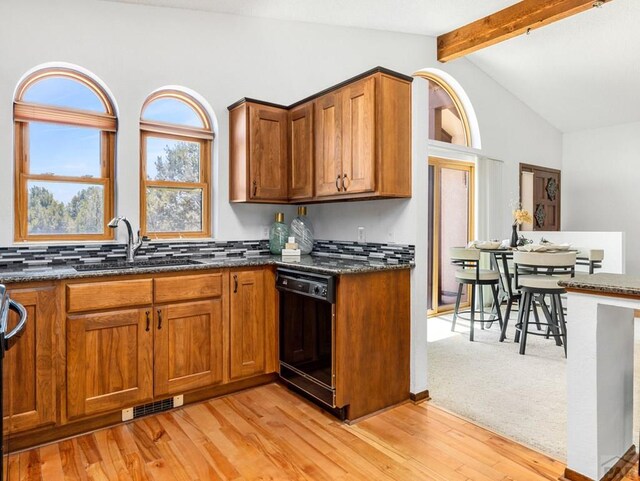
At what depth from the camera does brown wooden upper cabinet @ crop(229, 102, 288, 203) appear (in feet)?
11.1

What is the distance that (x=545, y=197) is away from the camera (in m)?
7.06

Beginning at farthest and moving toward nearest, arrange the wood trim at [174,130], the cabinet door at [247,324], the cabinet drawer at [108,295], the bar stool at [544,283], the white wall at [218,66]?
1. the bar stool at [544,283]
2. the wood trim at [174,130]
3. the cabinet door at [247,324]
4. the white wall at [218,66]
5. the cabinet drawer at [108,295]

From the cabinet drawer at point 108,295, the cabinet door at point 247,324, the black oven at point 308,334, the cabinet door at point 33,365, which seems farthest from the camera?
the cabinet door at point 247,324

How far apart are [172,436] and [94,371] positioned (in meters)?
0.59

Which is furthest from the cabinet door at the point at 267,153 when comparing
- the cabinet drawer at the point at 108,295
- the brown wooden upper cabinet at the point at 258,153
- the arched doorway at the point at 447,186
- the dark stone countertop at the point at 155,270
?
the arched doorway at the point at 447,186

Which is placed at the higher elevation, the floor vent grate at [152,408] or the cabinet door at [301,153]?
the cabinet door at [301,153]

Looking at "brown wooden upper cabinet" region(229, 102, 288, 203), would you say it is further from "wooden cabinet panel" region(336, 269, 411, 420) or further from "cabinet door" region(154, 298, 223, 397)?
"wooden cabinet panel" region(336, 269, 411, 420)

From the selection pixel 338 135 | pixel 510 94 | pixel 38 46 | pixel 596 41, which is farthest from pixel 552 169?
pixel 38 46

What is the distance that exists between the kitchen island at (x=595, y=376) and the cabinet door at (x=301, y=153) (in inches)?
79.9

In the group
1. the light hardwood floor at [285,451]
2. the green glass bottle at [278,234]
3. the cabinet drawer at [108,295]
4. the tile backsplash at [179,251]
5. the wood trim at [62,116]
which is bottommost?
the light hardwood floor at [285,451]

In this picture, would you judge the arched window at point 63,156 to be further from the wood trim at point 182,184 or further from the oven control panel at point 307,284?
the oven control panel at point 307,284

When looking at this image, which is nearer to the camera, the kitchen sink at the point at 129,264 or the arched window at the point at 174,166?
the kitchen sink at the point at 129,264

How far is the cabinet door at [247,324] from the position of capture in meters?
2.96

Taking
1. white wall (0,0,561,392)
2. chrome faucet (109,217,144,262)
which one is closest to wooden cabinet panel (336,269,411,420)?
white wall (0,0,561,392)
